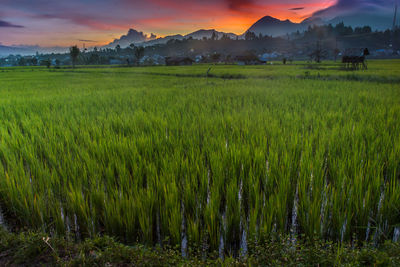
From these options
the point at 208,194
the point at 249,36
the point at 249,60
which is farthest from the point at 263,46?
the point at 208,194

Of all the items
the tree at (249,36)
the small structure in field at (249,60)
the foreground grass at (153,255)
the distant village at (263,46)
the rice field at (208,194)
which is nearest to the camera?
the foreground grass at (153,255)

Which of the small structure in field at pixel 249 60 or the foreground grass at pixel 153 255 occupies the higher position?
the small structure in field at pixel 249 60

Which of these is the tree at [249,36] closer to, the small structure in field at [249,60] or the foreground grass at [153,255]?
the small structure in field at [249,60]

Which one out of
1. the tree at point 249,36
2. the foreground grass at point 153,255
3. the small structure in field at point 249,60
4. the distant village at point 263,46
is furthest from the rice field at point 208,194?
the tree at point 249,36

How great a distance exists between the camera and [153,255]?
118 cm

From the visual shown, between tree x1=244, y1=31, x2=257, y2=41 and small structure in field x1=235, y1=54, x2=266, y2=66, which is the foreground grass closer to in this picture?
small structure in field x1=235, y1=54, x2=266, y2=66

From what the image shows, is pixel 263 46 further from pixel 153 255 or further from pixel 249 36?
pixel 153 255

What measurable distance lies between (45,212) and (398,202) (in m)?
2.66

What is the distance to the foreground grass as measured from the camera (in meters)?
1.14

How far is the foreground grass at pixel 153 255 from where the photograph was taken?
45.0 inches

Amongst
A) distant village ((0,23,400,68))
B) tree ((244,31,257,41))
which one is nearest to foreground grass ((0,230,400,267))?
distant village ((0,23,400,68))

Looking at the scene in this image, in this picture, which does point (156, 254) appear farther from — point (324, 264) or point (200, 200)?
point (324, 264)

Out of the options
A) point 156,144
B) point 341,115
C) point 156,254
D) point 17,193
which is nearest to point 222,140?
point 156,144

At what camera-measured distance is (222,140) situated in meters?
2.88
